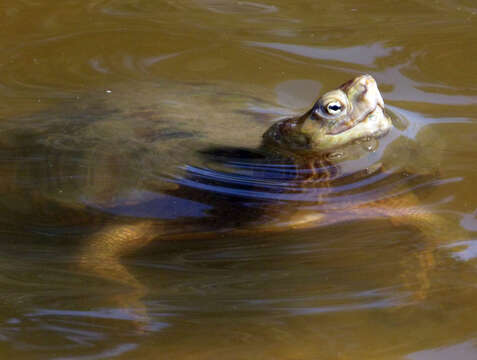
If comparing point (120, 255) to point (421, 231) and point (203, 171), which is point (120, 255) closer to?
point (203, 171)

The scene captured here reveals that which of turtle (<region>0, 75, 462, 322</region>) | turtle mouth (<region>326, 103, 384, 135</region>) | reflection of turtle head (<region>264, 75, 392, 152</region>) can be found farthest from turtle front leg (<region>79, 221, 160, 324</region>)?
turtle mouth (<region>326, 103, 384, 135</region>)

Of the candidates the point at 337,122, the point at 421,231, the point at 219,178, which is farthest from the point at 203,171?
the point at 421,231

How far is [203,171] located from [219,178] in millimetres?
98

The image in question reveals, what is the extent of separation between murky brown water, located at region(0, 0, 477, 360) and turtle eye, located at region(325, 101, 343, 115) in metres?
0.42

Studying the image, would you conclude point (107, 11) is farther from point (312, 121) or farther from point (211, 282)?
point (211, 282)

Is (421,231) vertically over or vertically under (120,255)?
over

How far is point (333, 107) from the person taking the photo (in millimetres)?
3145

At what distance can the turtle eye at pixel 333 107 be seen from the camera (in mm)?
3129

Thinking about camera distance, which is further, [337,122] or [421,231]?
[337,122]

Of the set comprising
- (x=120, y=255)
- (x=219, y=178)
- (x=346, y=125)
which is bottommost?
(x=120, y=255)

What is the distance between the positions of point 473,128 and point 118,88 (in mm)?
2353

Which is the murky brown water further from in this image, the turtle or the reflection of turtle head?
the reflection of turtle head

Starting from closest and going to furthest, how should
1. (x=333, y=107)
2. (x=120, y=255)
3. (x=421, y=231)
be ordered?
(x=421, y=231) < (x=120, y=255) < (x=333, y=107)

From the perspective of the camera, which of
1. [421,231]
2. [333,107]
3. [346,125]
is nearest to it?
[421,231]
